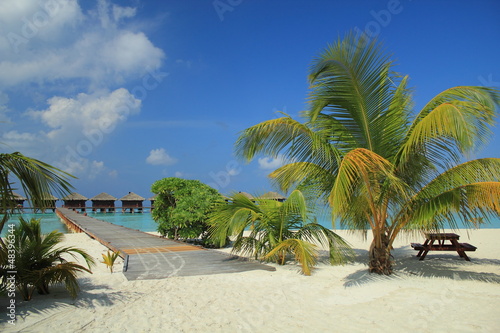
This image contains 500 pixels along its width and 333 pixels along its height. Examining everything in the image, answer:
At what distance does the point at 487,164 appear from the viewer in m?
5.49

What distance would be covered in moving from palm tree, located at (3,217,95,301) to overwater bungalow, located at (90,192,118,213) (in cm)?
4937

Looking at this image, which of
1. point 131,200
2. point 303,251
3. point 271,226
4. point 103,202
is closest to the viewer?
point 303,251

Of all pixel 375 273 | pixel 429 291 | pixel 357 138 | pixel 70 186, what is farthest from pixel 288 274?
pixel 70 186

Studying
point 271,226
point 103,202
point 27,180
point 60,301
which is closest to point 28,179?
point 27,180

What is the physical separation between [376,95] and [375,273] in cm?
348

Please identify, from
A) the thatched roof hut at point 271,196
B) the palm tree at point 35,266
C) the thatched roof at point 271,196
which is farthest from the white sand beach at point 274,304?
the thatched roof at point 271,196

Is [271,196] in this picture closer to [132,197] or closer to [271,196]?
[271,196]

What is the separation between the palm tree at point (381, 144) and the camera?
554 centimetres

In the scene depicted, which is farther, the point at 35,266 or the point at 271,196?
the point at 271,196

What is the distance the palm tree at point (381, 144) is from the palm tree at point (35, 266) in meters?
3.87

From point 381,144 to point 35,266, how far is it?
6249 mm

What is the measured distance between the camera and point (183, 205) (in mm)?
11305

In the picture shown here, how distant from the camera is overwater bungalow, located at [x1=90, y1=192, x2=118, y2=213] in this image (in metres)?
50.5

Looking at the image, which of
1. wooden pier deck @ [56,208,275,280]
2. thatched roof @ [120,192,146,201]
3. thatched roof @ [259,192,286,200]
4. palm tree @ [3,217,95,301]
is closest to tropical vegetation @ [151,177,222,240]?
wooden pier deck @ [56,208,275,280]
